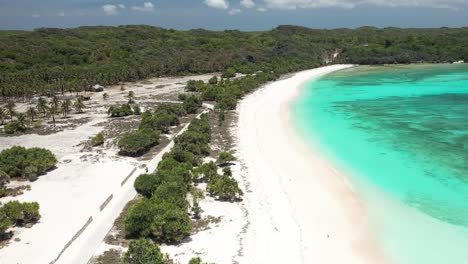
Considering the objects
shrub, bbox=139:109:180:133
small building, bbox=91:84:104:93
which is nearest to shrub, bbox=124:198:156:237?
shrub, bbox=139:109:180:133

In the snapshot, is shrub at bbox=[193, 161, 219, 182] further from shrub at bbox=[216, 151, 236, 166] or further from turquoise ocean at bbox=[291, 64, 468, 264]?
turquoise ocean at bbox=[291, 64, 468, 264]

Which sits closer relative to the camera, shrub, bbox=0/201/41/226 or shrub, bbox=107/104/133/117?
shrub, bbox=0/201/41/226

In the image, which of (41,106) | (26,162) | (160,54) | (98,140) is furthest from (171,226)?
(160,54)

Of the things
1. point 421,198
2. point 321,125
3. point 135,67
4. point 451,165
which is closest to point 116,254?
point 421,198

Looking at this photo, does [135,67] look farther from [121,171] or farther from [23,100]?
[121,171]

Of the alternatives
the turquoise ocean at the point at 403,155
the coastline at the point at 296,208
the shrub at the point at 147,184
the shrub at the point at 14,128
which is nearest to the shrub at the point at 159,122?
the coastline at the point at 296,208

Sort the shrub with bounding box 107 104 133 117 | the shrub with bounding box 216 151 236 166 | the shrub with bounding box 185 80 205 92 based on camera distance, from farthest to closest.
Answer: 1. the shrub with bounding box 185 80 205 92
2. the shrub with bounding box 107 104 133 117
3. the shrub with bounding box 216 151 236 166
